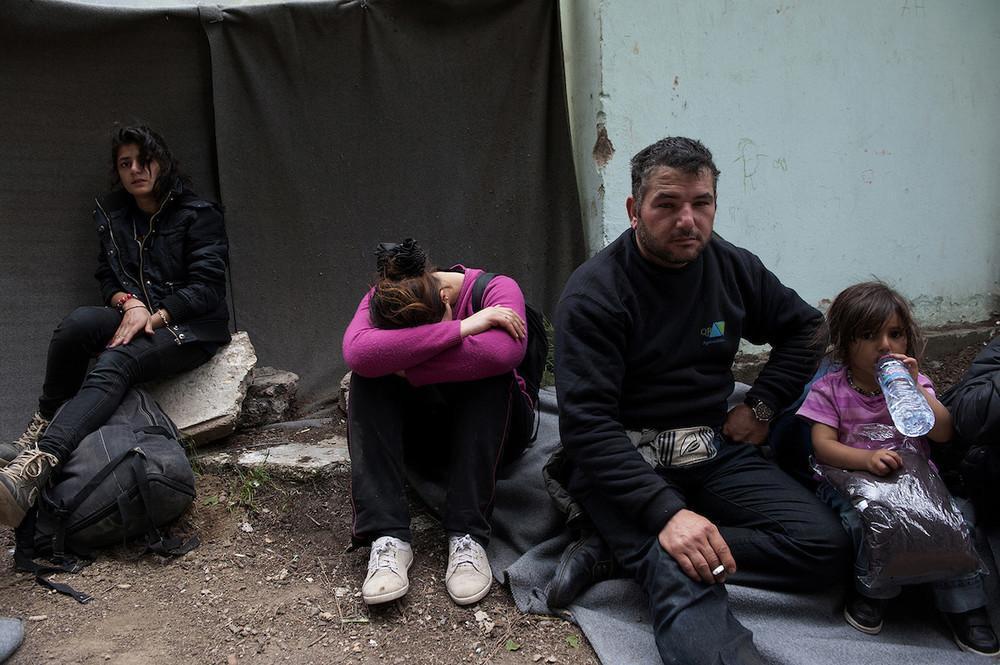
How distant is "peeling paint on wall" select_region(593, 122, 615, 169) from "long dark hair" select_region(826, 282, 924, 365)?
1.72 m

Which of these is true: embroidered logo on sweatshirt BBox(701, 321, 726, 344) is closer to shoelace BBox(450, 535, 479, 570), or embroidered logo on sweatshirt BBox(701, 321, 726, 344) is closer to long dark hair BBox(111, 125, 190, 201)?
shoelace BBox(450, 535, 479, 570)

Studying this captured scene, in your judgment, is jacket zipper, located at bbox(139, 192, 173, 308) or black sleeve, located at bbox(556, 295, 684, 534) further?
jacket zipper, located at bbox(139, 192, 173, 308)

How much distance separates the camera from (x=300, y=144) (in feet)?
13.1

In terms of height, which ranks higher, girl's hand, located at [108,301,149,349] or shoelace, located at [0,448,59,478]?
girl's hand, located at [108,301,149,349]

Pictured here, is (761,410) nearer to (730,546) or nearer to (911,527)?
(730,546)

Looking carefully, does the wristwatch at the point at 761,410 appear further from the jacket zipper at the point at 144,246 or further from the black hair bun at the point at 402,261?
the jacket zipper at the point at 144,246

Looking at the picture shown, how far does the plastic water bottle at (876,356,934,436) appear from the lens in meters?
2.30

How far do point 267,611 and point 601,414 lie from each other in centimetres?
125

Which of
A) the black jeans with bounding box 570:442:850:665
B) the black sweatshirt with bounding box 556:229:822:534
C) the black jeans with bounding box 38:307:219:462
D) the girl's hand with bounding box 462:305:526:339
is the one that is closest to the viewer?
the black jeans with bounding box 570:442:850:665

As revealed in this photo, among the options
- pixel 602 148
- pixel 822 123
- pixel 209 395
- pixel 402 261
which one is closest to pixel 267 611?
pixel 402 261

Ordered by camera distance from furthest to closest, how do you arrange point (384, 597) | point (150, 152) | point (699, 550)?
point (150, 152) < point (384, 597) < point (699, 550)

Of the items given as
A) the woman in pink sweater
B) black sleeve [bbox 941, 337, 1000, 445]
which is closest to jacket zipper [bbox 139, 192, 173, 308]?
the woman in pink sweater

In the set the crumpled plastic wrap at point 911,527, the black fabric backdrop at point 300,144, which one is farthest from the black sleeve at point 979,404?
the black fabric backdrop at point 300,144

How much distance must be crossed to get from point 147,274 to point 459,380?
5.77ft
